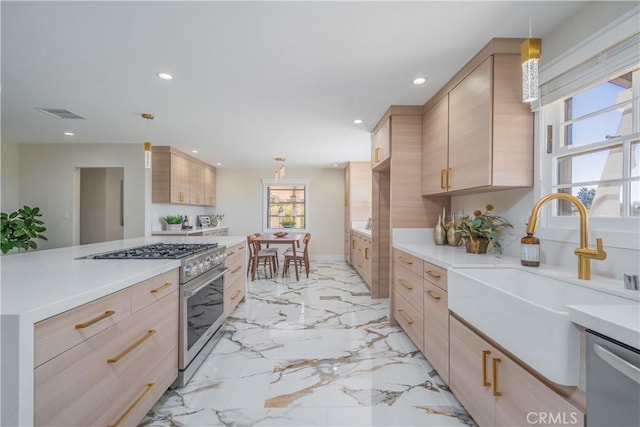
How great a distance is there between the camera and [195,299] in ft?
6.78

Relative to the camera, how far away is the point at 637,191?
1.32 m

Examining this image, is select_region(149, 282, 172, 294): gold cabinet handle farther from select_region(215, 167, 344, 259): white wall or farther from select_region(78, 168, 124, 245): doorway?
select_region(78, 168, 124, 245): doorway

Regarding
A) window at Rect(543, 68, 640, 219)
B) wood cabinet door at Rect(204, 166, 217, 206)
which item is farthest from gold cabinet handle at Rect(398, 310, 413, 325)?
wood cabinet door at Rect(204, 166, 217, 206)

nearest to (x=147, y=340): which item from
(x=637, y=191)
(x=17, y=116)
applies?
(x=637, y=191)

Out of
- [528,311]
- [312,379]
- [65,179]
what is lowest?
[312,379]

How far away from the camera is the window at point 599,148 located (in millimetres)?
1352

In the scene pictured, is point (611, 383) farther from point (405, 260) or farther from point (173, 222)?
point (173, 222)

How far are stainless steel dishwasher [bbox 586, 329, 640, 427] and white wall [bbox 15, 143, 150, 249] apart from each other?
532 cm

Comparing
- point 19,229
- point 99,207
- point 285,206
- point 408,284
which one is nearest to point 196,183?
point 285,206

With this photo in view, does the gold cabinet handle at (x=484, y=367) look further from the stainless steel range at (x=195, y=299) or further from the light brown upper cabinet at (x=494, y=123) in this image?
the stainless steel range at (x=195, y=299)

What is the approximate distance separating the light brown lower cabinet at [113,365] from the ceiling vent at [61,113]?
8.85 feet

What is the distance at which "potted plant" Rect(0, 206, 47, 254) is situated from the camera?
12.9 ft

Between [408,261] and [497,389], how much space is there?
128 centimetres

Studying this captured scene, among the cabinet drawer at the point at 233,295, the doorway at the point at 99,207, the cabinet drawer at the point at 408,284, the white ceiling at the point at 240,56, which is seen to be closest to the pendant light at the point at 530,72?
the white ceiling at the point at 240,56
